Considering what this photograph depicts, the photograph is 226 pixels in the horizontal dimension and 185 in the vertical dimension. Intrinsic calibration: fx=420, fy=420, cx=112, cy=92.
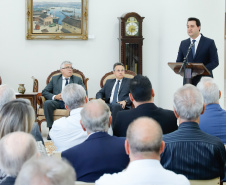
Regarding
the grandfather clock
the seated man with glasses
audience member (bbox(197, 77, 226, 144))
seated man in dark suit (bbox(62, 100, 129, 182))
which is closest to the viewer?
seated man in dark suit (bbox(62, 100, 129, 182))

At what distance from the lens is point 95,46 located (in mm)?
9102

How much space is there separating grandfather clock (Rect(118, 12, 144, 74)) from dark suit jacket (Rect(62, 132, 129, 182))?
647cm

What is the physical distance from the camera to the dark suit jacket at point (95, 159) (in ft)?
8.13

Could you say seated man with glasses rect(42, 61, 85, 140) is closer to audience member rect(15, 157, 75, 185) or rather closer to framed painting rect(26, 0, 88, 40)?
framed painting rect(26, 0, 88, 40)

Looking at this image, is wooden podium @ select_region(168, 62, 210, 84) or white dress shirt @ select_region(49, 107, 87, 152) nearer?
white dress shirt @ select_region(49, 107, 87, 152)

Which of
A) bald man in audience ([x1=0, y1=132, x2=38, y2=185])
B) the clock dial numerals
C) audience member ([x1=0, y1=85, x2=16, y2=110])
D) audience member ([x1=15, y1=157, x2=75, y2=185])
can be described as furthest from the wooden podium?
audience member ([x1=15, y1=157, x2=75, y2=185])

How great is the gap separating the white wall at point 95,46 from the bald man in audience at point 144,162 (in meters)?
6.86

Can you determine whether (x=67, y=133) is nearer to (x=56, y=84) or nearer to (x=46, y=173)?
(x=46, y=173)

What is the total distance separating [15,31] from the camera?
8.91 metres

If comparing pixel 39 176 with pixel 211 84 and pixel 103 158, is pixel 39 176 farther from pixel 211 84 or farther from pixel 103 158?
pixel 211 84

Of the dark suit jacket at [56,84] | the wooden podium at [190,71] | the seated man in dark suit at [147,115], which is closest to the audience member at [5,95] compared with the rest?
the seated man in dark suit at [147,115]

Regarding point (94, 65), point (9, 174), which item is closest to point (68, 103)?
point (9, 174)

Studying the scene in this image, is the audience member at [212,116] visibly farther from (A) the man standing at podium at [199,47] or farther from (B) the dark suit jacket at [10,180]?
(A) the man standing at podium at [199,47]

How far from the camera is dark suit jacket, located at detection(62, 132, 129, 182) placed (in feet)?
8.13
